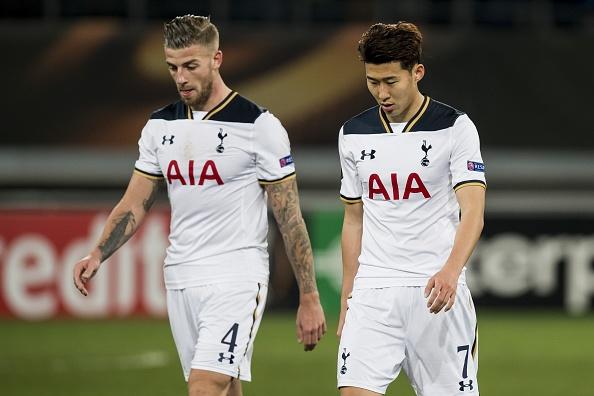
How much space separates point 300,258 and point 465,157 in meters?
1.09

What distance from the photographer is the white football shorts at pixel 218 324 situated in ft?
20.0

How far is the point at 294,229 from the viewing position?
6.46 m

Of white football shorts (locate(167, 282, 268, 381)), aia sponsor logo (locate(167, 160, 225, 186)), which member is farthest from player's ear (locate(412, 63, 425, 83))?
white football shorts (locate(167, 282, 268, 381))

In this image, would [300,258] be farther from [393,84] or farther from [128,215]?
[393,84]

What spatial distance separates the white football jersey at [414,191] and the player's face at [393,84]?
5.1 inches

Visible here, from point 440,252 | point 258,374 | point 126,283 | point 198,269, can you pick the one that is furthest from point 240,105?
point 126,283

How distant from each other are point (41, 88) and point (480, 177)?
13.5 m

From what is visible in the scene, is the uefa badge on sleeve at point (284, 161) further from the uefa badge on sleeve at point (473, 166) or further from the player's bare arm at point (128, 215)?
the uefa badge on sleeve at point (473, 166)

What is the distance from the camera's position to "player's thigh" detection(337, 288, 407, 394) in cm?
571

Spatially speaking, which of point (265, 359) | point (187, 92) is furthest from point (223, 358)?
point (265, 359)

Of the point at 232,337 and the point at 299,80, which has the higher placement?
the point at 299,80

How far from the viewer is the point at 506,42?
18.5 m

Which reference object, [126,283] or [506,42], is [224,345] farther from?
[506,42]

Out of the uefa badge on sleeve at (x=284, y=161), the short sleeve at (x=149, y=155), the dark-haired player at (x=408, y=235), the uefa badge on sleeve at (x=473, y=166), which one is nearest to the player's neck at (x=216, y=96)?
the short sleeve at (x=149, y=155)
